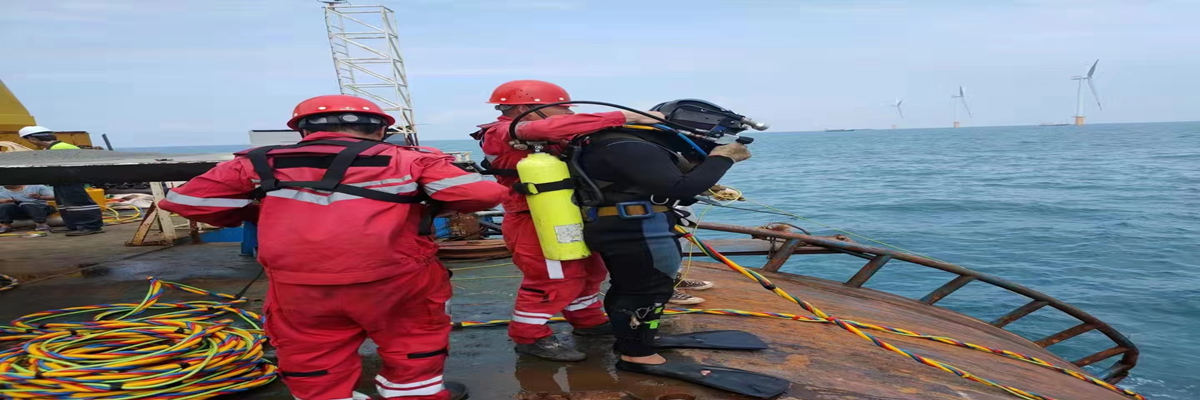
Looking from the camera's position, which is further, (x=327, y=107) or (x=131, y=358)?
(x=131, y=358)

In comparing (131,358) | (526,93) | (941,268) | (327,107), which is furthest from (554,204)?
Answer: (941,268)

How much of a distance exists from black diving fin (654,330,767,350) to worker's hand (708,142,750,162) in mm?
1266

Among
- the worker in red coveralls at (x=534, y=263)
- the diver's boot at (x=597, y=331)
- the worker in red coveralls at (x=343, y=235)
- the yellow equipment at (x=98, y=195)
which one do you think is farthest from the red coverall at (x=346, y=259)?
the yellow equipment at (x=98, y=195)

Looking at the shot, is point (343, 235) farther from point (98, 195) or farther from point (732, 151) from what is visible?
point (98, 195)

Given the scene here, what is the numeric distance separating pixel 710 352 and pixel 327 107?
100 inches

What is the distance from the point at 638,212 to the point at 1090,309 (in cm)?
1181

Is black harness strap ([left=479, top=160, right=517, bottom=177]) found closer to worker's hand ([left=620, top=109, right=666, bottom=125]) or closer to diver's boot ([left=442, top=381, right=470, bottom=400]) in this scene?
worker's hand ([left=620, top=109, right=666, bottom=125])

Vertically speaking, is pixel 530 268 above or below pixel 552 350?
above

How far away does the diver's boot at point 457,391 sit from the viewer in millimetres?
3169

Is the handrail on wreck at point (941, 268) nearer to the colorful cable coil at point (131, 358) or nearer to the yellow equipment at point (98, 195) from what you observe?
the colorful cable coil at point (131, 358)

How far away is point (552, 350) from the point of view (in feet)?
12.1

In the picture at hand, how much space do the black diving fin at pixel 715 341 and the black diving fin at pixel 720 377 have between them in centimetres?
31

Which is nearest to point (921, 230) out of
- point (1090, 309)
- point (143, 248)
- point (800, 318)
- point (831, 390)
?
point (1090, 309)

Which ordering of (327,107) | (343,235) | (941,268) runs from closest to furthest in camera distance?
(343,235) → (327,107) → (941,268)
